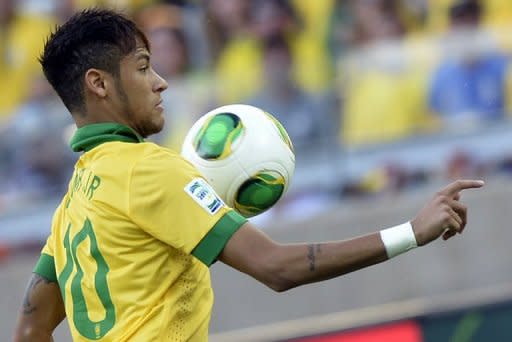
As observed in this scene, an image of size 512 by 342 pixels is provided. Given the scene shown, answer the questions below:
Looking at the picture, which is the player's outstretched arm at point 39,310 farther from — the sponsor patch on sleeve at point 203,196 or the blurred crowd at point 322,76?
the blurred crowd at point 322,76

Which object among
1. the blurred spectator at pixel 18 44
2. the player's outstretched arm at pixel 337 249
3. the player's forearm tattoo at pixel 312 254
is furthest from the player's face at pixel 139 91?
the blurred spectator at pixel 18 44

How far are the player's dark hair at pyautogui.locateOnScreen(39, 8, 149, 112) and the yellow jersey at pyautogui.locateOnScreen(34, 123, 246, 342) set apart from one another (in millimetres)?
159

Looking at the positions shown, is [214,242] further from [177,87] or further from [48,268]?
[177,87]

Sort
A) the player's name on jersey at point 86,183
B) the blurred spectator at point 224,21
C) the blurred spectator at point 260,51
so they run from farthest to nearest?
1. the blurred spectator at point 224,21
2. the blurred spectator at point 260,51
3. the player's name on jersey at point 86,183

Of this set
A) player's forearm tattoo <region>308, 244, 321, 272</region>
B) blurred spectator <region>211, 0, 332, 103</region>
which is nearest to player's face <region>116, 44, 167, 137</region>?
player's forearm tattoo <region>308, 244, 321, 272</region>

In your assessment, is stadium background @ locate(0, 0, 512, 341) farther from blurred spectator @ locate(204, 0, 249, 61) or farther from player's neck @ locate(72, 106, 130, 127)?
player's neck @ locate(72, 106, 130, 127)

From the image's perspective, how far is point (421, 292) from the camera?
331 inches

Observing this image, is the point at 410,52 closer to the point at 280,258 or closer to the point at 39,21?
the point at 39,21

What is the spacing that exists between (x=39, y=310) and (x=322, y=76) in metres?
4.30

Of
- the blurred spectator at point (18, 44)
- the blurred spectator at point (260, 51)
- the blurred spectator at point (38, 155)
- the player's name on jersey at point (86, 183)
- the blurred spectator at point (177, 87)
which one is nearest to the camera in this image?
the player's name on jersey at point (86, 183)

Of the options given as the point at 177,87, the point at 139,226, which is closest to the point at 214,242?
the point at 139,226

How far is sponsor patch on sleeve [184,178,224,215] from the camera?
3.61m

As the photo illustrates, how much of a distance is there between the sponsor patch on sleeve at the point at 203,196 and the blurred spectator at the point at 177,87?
4696 mm

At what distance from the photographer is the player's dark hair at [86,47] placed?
3.86 meters
